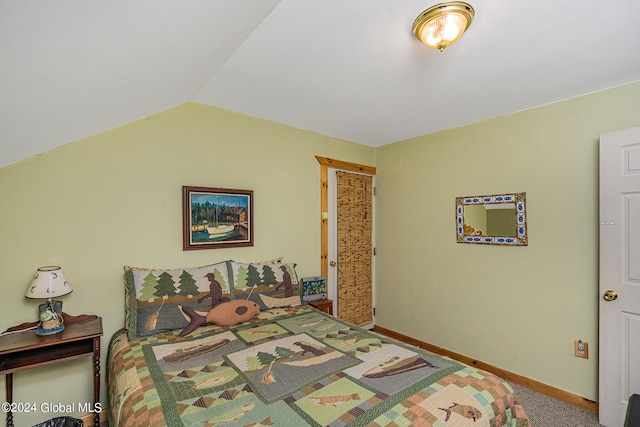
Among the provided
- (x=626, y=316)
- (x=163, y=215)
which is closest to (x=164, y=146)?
(x=163, y=215)

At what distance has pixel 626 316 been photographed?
2088 millimetres

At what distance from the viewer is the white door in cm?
206

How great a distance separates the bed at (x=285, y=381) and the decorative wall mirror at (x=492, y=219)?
5.25ft

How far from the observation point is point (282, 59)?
1850 mm

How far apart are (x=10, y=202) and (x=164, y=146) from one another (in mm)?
1026

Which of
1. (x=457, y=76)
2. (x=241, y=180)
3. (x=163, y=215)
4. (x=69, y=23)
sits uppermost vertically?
(x=457, y=76)

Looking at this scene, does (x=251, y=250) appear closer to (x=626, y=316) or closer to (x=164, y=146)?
(x=164, y=146)

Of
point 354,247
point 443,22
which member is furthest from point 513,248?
point 443,22

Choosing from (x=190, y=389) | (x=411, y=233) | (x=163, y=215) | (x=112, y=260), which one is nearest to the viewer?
(x=190, y=389)

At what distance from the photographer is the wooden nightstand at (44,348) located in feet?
5.46

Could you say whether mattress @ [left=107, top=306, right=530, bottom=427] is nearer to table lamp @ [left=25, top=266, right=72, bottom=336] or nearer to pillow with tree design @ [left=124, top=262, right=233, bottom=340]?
pillow with tree design @ [left=124, top=262, right=233, bottom=340]

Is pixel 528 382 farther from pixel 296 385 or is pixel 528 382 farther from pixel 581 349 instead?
pixel 296 385

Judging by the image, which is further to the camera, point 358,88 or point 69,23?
point 358,88

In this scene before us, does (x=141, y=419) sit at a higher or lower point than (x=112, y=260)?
lower
